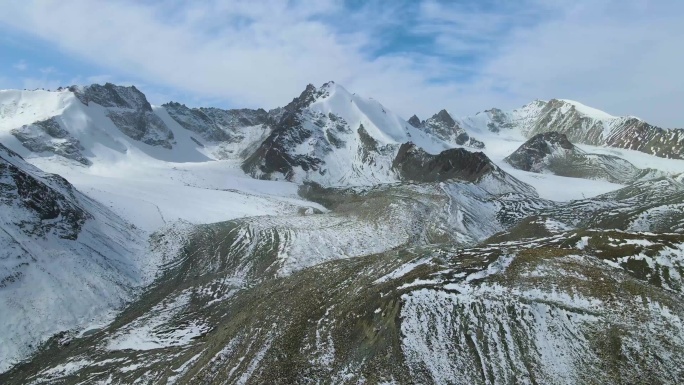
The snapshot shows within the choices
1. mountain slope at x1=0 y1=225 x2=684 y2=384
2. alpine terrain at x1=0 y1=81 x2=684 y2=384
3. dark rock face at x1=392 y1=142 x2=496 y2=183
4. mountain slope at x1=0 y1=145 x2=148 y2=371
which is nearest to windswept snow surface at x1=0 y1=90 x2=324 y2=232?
alpine terrain at x1=0 y1=81 x2=684 y2=384

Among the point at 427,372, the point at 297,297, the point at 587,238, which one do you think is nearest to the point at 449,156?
the point at 587,238

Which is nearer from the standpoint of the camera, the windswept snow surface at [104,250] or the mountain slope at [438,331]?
the mountain slope at [438,331]

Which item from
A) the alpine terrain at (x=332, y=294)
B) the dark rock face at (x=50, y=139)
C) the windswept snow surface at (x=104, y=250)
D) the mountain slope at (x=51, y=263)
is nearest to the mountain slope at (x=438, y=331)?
the alpine terrain at (x=332, y=294)

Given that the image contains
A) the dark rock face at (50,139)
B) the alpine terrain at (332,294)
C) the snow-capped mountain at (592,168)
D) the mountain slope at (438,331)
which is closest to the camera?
the mountain slope at (438,331)

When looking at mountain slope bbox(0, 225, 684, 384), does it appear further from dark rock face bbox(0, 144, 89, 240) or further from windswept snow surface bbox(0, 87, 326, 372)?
dark rock face bbox(0, 144, 89, 240)

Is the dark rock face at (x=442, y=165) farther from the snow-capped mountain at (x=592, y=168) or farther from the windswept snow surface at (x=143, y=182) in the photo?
the snow-capped mountain at (x=592, y=168)

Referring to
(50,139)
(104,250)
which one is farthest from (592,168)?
(50,139)

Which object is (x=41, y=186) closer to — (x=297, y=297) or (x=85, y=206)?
(x=85, y=206)
